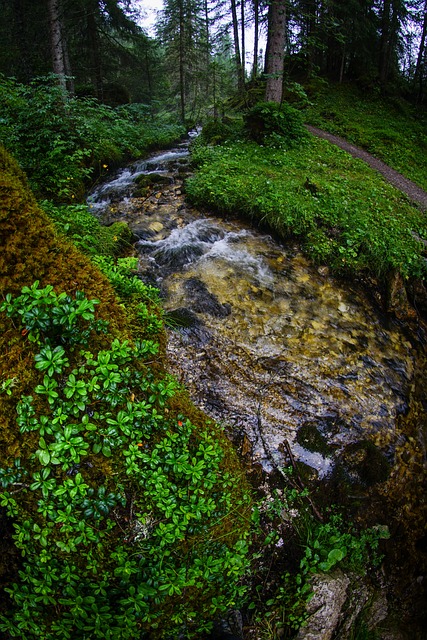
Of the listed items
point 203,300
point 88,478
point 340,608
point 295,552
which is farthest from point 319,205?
point 88,478

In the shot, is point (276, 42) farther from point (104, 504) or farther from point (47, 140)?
point (104, 504)

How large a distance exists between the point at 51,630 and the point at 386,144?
18.3m

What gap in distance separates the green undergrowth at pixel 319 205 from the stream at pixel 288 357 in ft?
1.59

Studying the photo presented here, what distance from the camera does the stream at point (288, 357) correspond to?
407 centimetres

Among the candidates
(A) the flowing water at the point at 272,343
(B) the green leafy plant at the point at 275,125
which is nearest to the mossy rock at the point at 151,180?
(A) the flowing water at the point at 272,343

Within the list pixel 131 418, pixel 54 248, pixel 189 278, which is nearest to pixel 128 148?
pixel 189 278

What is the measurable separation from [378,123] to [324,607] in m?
20.4

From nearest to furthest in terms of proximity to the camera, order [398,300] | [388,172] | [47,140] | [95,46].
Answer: [398,300]
[47,140]
[388,172]
[95,46]

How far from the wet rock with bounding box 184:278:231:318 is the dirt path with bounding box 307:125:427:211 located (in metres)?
7.95

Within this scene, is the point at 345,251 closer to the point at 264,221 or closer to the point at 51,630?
the point at 264,221

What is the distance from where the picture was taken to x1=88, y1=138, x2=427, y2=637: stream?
13.3 ft

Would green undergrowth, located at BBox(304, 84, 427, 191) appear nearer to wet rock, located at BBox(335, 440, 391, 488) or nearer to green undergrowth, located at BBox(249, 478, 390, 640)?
wet rock, located at BBox(335, 440, 391, 488)

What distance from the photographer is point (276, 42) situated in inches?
426

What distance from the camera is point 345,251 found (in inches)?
274
